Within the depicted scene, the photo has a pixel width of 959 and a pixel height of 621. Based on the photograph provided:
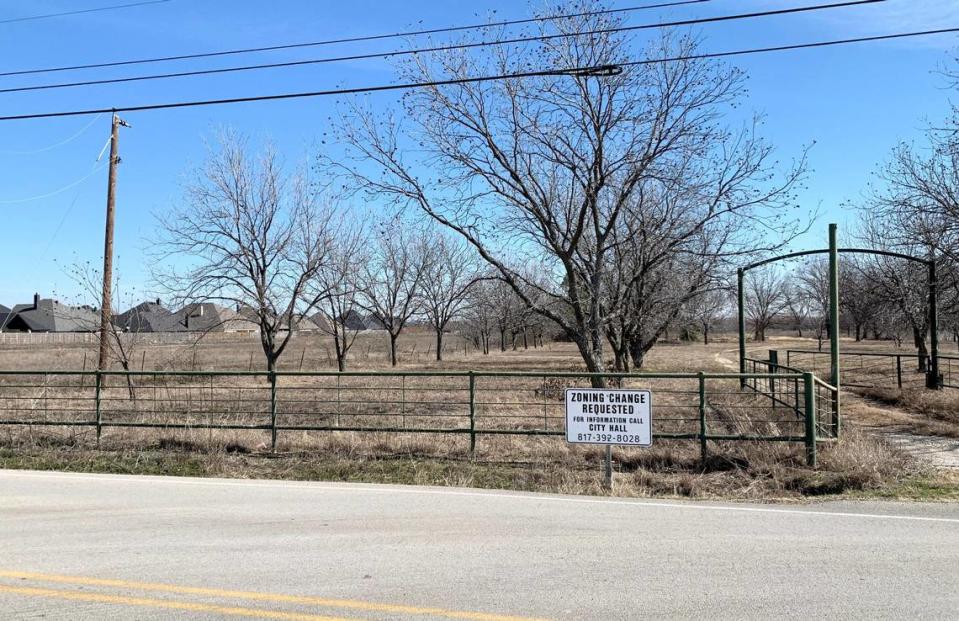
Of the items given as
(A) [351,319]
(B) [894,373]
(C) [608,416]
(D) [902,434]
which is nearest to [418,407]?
(C) [608,416]

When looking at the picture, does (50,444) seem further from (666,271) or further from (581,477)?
(666,271)

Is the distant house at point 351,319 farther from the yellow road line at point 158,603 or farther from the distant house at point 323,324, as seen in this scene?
the yellow road line at point 158,603

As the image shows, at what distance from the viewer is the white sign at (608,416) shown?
9.12 metres

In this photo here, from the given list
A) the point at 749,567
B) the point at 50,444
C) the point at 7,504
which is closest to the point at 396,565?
the point at 749,567

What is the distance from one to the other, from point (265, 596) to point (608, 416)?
18.2 ft

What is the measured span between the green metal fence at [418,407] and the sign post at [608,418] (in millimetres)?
1076

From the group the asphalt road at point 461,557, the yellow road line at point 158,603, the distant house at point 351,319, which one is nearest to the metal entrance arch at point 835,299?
the asphalt road at point 461,557

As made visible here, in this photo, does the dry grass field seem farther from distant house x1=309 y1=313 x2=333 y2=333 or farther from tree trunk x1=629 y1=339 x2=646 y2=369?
distant house x1=309 y1=313 x2=333 y2=333

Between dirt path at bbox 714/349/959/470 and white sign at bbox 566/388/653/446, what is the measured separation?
4.68 metres

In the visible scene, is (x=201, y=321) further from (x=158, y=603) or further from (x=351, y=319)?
(x=158, y=603)

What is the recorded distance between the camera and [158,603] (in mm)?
4656

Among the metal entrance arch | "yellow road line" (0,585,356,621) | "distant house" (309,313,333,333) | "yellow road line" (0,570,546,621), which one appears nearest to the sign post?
the metal entrance arch

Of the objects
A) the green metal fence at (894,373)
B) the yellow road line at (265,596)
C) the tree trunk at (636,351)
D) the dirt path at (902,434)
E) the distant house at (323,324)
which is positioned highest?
the distant house at (323,324)

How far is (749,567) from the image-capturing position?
17.8ft
